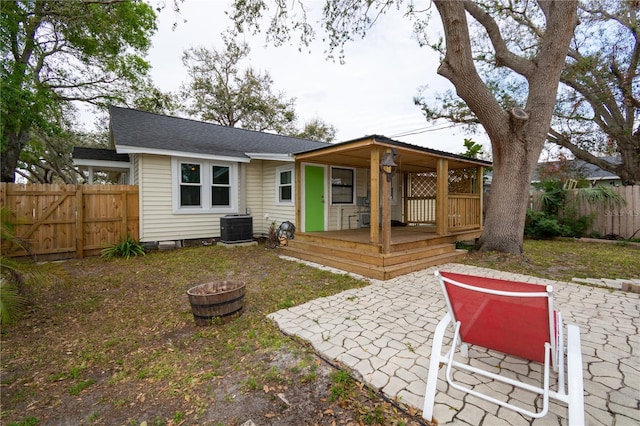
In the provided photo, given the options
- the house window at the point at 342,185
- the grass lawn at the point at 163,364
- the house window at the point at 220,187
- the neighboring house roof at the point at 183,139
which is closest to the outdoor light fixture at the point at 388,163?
the grass lawn at the point at 163,364

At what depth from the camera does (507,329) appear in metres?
1.87

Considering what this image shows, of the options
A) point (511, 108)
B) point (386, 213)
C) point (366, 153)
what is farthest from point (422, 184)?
point (386, 213)

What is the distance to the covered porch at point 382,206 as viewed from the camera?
17.7 feet

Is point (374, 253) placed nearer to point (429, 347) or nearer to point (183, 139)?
point (429, 347)

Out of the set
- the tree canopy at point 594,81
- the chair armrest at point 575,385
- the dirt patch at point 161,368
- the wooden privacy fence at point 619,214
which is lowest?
the dirt patch at point 161,368

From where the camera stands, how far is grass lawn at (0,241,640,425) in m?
1.95

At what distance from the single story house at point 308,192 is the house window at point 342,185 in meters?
0.03

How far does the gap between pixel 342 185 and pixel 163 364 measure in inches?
274

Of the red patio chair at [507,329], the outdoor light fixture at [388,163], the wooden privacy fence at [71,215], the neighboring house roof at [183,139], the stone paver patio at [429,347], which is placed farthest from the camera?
the neighboring house roof at [183,139]

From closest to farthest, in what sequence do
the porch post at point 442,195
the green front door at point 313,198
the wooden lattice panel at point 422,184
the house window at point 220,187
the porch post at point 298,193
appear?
the porch post at point 442,195 < the porch post at point 298,193 < the green front door at point 313,198 < the house window at point 220,187 < the wooden lattice panel at point 422,184

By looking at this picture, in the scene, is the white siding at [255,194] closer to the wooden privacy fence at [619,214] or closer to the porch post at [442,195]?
the porch post at [442,195]

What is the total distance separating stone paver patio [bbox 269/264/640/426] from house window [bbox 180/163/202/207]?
5.78m

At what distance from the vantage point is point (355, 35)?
27.2ft

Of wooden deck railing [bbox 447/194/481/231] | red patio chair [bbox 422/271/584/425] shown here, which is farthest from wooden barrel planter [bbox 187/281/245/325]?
wooden deck railing [bbox 447/194/481/231]
